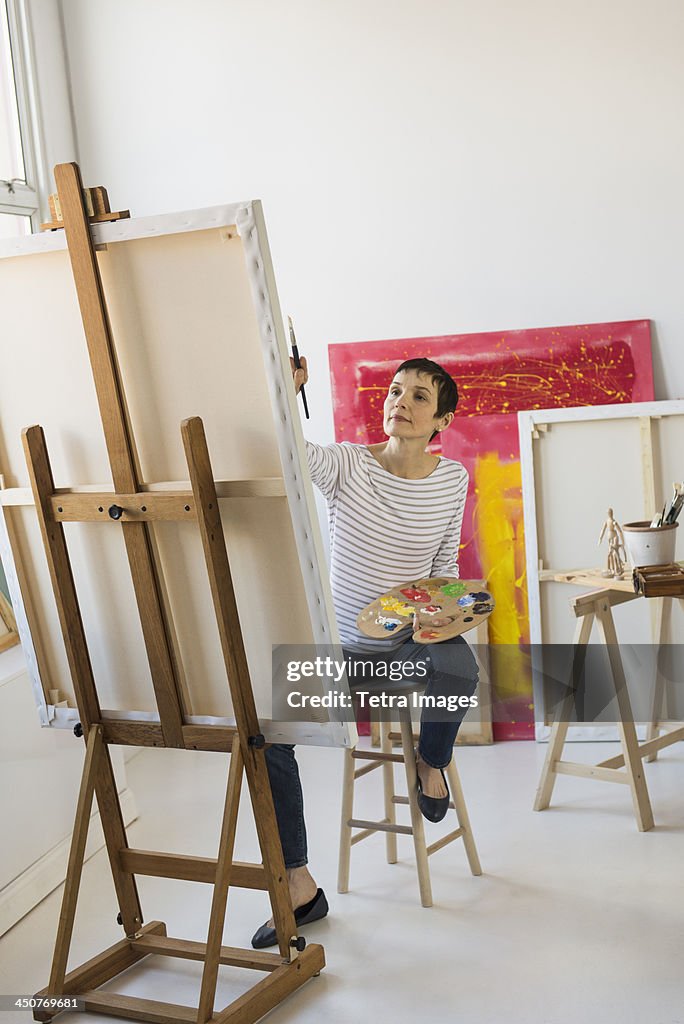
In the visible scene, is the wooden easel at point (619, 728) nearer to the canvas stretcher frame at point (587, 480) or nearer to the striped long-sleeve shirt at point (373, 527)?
the canvas stretcher frame at point (587, 480)

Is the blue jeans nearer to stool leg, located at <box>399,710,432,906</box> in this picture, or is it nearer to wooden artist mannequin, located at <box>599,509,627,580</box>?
stool leg, located at <box>399,710,432,906</box>

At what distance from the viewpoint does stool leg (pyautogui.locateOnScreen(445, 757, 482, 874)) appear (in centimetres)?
286

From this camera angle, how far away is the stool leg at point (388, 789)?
2.94 meters

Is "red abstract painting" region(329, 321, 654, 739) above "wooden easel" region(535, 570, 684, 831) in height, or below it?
above

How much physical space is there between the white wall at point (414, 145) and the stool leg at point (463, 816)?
5.51 ft

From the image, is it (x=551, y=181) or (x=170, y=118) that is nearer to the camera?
(x=551, y=181)

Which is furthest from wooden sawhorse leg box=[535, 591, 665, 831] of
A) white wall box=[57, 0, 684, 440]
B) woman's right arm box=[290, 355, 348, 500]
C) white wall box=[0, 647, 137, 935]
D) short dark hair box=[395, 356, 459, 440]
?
white wall box=[0, 647, 137, 935]

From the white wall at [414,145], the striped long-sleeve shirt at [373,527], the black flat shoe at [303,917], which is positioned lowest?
the black flat shoe at [303,917]

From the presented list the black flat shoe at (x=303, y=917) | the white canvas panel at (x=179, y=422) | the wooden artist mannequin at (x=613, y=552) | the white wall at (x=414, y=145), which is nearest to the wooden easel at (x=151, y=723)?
the white canvas panel at (x=179, y=422)

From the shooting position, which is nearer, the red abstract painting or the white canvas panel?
the white canvas panel

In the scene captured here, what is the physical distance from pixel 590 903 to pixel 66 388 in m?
1.81

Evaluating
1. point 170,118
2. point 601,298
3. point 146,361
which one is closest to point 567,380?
point 601,298

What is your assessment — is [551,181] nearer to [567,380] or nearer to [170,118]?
[567,380]

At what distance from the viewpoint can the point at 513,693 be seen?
4.03m
